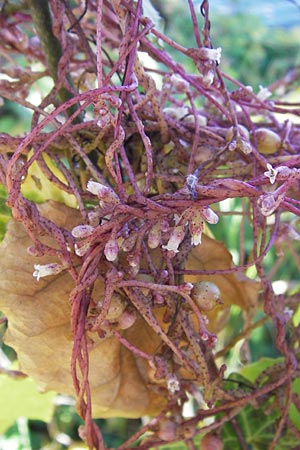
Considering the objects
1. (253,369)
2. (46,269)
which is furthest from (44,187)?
(253,369)

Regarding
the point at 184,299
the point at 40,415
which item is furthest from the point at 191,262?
the point at 40,415

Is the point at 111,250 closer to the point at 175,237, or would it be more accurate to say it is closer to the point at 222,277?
the point at 175,237

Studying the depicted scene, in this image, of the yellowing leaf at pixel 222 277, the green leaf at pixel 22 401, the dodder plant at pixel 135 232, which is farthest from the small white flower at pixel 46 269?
the green leaf at pixel 22 401

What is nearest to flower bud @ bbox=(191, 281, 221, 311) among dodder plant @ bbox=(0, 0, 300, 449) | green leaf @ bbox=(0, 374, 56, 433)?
dodder plant @ bbox=(0, 0, 300, 449)

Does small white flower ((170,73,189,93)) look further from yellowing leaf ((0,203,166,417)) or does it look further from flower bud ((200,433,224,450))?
flower bud ((200,433,224,450))

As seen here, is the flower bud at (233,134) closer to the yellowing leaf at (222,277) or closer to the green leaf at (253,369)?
the yellowing leaf at (222,277)

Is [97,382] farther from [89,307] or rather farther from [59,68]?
[59,68]
